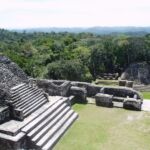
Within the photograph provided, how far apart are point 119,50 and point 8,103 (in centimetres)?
3559

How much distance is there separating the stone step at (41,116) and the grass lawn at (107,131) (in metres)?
1.33

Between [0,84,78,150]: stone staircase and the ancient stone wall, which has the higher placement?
the ancient stone wall

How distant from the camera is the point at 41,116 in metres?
13.2

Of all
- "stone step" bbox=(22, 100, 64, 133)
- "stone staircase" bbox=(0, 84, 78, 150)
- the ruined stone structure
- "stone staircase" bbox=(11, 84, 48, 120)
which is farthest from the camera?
the ruined stone structure

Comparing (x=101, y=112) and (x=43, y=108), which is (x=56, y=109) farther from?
(x=101, y=112)

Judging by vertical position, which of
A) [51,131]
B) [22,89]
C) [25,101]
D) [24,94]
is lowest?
[51,131]

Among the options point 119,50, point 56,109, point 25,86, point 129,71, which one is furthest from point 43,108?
Answer: point 119,50

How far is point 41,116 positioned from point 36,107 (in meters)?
1.03

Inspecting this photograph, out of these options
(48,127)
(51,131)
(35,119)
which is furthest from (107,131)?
(35,119)

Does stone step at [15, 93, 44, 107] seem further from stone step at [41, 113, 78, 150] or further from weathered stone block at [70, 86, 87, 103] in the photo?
weathered stone block at [70, 86, 87, 103]

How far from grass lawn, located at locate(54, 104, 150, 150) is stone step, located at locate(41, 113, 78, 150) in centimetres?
18

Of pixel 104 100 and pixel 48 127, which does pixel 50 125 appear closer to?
pixel 48 127

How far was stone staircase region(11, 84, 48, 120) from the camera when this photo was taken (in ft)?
42.1

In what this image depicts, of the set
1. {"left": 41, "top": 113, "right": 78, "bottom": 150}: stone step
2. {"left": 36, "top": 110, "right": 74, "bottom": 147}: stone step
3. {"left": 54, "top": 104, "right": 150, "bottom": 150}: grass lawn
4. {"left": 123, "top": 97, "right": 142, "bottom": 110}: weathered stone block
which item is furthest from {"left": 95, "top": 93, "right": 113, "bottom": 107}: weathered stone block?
{"left": 36, "top": 110, "right": 74, "bottom": 147}: stone step
